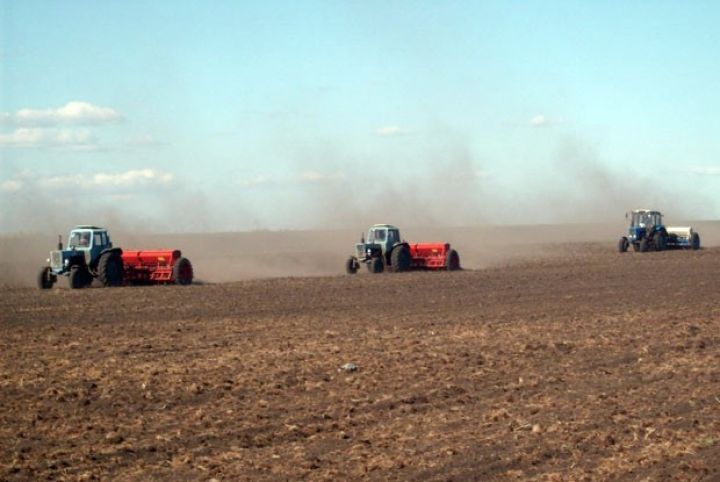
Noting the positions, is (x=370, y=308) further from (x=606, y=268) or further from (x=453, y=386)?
(x=606, y=268)

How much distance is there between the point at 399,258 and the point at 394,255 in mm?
243

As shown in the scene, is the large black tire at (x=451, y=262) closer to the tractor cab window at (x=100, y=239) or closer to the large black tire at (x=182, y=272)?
the large black tire at (x=182, y=272)

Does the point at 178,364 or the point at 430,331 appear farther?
the point at 430,331

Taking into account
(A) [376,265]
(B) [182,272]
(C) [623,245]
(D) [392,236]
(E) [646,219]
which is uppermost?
(E) [646,219]

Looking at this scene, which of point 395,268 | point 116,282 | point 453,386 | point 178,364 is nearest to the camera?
point 453,386

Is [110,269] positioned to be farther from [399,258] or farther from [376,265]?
[399,258]

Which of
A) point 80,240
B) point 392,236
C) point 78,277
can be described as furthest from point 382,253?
point 78,277

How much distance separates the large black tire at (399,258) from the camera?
42.6 meters

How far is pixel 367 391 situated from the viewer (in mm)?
14617

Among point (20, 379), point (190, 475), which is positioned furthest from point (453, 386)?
point (20, 379)

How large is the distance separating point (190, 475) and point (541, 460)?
3548 millimetres

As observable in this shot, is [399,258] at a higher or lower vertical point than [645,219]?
lower

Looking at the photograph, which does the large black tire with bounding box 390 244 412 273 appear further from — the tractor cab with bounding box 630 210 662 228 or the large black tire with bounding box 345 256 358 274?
the tractor cab with bounding box 630 210 662 228

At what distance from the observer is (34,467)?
10.7 m
